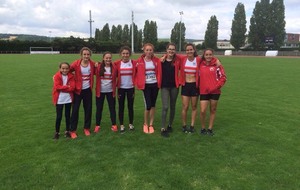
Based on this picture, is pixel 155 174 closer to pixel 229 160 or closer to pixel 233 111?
pixel 229 160

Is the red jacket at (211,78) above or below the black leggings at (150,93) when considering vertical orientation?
above

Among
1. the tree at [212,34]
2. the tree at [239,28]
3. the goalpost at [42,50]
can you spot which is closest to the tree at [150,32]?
the tree at [212,34]

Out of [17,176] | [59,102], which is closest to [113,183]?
[17,176]

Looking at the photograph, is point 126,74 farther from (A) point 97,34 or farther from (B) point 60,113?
(A) point 97,34

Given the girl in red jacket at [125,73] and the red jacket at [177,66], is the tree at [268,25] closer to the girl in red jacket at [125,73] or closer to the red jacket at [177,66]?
the red jacket at [177,66]

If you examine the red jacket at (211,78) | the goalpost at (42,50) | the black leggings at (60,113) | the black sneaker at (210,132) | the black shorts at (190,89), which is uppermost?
the goalpost at (42,50)

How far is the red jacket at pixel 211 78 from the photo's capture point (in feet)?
21.2

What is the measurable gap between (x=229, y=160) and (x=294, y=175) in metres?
1.01

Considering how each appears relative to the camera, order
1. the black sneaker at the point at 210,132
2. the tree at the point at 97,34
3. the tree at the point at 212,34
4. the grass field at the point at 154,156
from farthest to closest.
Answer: the tree at the point at 97,34
the tree at the point at 212,34
the black sneaker at the point at 210,132
the grass field at the point at 154,156

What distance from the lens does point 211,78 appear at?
6.45m

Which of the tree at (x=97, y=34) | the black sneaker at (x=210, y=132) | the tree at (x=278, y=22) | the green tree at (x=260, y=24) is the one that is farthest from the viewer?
the tree at (x=97, y=34)

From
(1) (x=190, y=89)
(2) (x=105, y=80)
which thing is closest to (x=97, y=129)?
(2) (x=105, y=80)

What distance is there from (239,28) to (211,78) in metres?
72.5

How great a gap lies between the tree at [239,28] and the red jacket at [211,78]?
235ft
